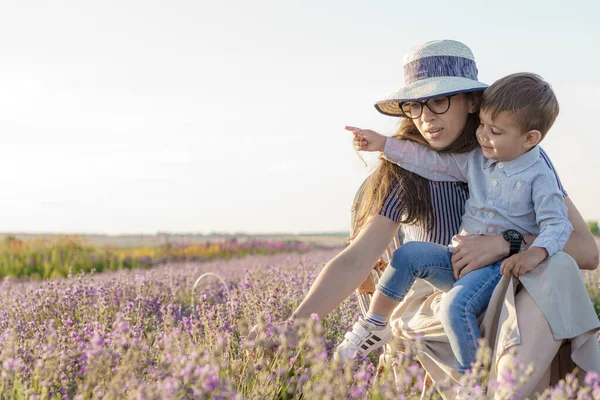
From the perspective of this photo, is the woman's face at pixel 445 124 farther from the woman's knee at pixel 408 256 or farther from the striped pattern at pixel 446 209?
the woman's knee at pixel 408 256

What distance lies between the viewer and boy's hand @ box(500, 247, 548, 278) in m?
2.55

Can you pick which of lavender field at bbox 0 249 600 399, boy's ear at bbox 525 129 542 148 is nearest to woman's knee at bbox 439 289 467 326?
lavender field at bbox 0 249 600 399

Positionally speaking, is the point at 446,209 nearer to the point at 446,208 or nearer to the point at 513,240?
the point at 446,208

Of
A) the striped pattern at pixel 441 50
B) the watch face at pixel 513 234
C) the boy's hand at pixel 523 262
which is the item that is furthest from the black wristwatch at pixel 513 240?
the striped pattern at pixel 441 50

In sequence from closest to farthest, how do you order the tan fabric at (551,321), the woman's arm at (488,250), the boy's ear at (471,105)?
the tan fabric at (551,321), the woman's arm at (488,250), the boy's ear at (471,105)

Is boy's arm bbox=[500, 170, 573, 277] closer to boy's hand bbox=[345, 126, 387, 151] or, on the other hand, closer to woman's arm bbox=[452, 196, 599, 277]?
Result: woman's arm bbox=[452, 196, 599, 277]

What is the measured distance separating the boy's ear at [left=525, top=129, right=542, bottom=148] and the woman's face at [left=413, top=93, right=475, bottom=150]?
0.31 meters

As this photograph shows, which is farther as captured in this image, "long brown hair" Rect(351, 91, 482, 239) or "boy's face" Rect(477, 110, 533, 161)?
"long brown hair" Rect(351, 91, 482, 239)

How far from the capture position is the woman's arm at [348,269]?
9.23ft

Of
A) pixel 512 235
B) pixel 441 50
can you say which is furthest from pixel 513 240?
pixel 441 50

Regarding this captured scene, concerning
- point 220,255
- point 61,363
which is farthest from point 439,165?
point 220,255

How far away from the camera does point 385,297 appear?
275 cm

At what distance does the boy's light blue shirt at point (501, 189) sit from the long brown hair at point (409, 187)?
42 millimetres

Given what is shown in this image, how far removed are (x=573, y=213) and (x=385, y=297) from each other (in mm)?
917
